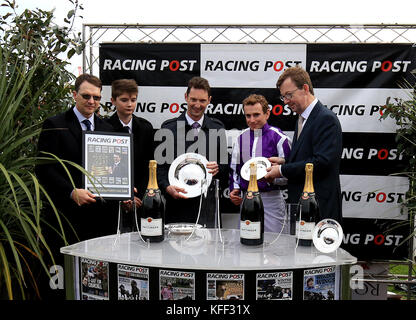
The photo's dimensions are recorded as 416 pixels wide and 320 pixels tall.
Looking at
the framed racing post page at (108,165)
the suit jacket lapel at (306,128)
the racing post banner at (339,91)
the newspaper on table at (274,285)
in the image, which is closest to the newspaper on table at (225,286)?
the newspaper on table at (274,285)

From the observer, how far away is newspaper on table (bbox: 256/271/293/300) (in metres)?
1.39

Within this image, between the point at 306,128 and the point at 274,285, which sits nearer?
the point at 274,285

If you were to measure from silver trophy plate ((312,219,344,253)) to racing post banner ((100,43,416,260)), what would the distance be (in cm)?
191

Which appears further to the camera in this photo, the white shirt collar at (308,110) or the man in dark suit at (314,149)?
the white shirt collar at (308,110)

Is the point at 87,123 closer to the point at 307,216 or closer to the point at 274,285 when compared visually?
the point at 307,216

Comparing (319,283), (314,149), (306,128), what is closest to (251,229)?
(319,283)

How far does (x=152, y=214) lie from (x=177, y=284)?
386 mm

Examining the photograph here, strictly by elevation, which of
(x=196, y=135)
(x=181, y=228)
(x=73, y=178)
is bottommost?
(x=181, y=228)

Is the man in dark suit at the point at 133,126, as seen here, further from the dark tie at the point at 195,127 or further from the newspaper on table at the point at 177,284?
the newspaper on table at the point at 177,284

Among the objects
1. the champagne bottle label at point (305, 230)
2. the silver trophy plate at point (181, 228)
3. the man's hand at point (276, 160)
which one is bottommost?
the silver trophy plate at point (181, 228)

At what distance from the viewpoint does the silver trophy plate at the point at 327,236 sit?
5.14 feet

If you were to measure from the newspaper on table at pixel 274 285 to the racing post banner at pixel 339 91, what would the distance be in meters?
2.08

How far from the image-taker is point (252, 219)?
1.67 metres

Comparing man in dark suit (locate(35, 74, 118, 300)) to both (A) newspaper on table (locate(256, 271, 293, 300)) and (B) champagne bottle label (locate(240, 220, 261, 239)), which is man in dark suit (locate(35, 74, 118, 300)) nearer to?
(B) champagne bottle label (locate(240, 220, 261, 239))
